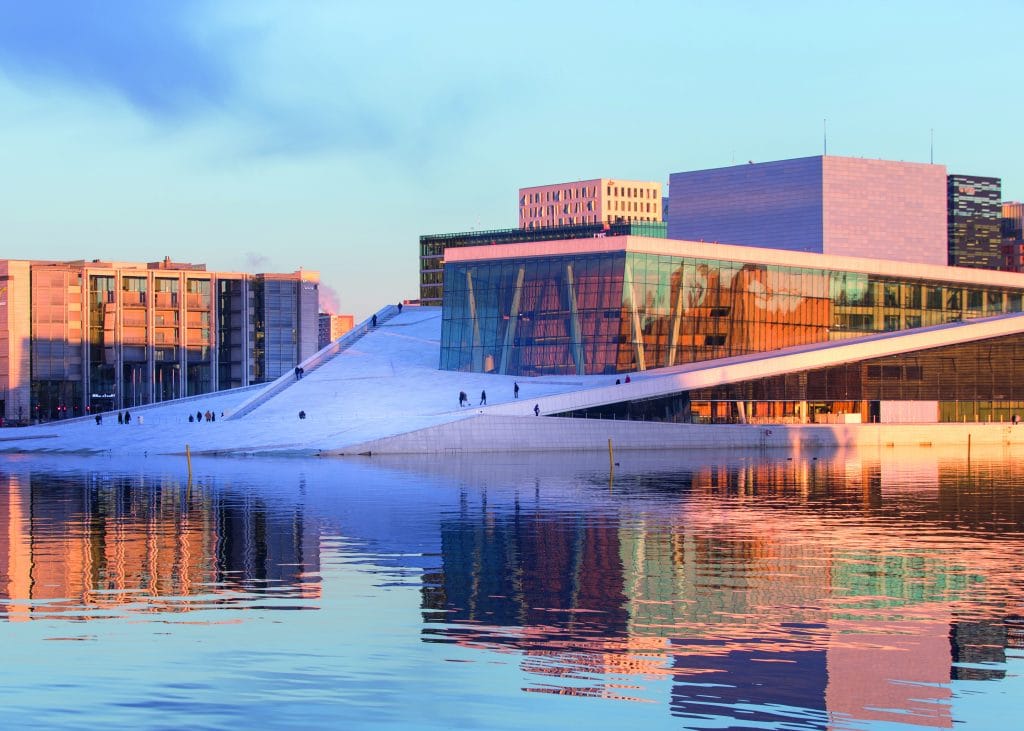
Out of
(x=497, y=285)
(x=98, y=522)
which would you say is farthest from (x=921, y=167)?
(x=98, y=522)

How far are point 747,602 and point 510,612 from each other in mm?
3345

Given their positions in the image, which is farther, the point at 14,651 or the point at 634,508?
the point at 634,508

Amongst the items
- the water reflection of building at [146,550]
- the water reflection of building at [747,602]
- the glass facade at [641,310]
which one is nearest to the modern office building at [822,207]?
the glass facade at [641,310]

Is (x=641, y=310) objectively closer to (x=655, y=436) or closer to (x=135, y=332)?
(x=655, y=436)

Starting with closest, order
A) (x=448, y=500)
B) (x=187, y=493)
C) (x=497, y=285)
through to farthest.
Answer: (x=448, y=500) → (x=187, y=493) → (x=497, y=285)

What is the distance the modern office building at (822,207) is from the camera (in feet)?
390

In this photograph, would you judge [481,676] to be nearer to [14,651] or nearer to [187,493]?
[14,651]

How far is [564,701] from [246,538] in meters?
15.6

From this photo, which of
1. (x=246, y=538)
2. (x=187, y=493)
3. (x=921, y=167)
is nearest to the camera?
(x=246, y=538)

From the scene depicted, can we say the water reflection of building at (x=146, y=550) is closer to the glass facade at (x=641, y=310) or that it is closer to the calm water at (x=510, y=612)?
the calm water at (x=510, y=612)

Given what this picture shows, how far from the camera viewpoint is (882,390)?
84.2 metres

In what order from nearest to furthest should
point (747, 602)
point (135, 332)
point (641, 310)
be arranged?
point (747, 602), point (641, 310), point (135, 332)

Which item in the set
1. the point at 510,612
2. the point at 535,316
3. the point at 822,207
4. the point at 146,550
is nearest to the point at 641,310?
the point at 535,316

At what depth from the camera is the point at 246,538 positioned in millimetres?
28922
